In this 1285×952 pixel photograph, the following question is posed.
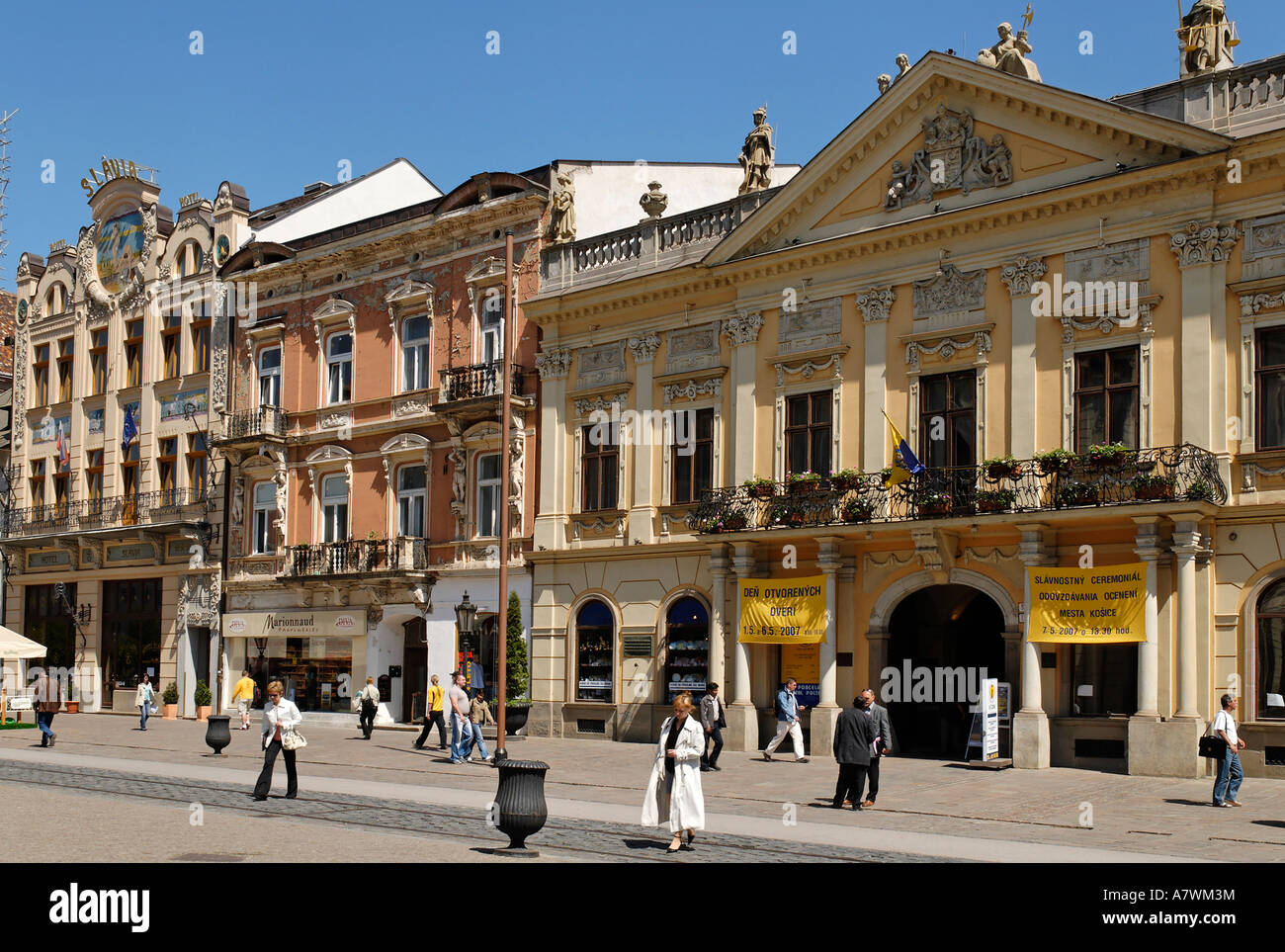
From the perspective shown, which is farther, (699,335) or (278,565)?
(278,565)

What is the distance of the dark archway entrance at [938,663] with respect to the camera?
28469 mm

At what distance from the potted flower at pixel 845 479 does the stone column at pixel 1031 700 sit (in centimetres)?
357

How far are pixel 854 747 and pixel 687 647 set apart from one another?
12.6 metres

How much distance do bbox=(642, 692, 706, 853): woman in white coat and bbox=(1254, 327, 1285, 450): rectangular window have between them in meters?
13.5

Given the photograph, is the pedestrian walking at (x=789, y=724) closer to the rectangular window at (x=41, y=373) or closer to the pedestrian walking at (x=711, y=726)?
the pedestrian walking at (x=711, y=726)

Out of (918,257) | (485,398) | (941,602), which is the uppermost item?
(918,257)

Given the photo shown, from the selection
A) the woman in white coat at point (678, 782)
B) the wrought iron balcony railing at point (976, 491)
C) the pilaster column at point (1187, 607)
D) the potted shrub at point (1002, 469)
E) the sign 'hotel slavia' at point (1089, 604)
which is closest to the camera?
the woman in white coat at point (678, 782)

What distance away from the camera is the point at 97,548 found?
4753cm

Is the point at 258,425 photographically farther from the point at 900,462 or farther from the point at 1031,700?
the point at 1031,700

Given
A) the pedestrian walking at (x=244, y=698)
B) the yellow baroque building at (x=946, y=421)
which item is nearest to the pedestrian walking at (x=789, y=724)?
the yellow baroque building at (x=946, y=421)

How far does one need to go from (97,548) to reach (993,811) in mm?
36593
